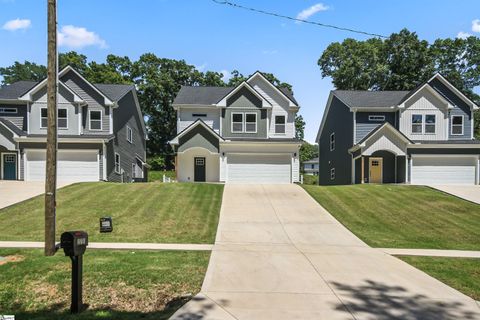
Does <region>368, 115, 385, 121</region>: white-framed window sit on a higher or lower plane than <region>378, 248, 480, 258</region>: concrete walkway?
higher

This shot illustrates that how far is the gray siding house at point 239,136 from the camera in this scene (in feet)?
83.0

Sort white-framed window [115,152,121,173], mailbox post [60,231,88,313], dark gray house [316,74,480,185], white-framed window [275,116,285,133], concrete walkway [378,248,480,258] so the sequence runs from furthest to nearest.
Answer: white-framed window [275,116,285,133] → white-framed window [115,152,121,173] → dark gray house [316,74,480,185] → concrete walkway [378,248,480,258] → mailbox post [60,231,88,313]

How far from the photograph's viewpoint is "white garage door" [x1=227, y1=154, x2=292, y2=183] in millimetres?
25344

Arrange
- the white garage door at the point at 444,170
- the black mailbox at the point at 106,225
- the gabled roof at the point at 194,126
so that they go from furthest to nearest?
the gabled roof at the point at 194,126
the white garage door at the point at 444,170
the black mailbox at the point at 106,225

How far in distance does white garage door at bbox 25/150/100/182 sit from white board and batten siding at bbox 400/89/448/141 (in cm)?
2298

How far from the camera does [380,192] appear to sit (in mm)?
19359

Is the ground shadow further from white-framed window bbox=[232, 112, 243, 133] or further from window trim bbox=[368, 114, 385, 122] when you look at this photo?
window trim bbox=[368, 114, 385, 122]

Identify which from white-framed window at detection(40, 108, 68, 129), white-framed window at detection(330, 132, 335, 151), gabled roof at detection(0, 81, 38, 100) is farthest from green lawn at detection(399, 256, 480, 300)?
gabled roof at detection(0, 81, 38, 100)

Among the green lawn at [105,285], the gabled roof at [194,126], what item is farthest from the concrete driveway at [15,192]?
the gabled roof at [194,126]

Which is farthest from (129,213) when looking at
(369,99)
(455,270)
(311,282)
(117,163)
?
(369,99)

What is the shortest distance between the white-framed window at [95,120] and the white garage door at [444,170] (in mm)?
23440

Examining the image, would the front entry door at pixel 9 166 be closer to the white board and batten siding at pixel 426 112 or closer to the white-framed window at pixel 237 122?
the white-framed window at pixel 237 122

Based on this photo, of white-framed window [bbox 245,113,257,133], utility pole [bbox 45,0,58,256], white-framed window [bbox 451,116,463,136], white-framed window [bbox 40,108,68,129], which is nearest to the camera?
utility pole [bbox 45,0,58,256]

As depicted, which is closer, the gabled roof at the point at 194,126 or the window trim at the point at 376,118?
the gabled roof at the point at 194,126
